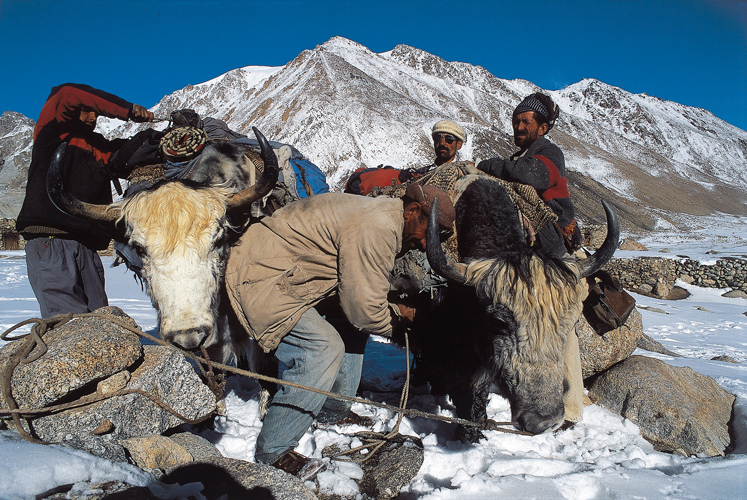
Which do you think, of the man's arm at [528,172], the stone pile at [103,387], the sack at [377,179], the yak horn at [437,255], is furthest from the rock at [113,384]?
the man's arm at [528,172]

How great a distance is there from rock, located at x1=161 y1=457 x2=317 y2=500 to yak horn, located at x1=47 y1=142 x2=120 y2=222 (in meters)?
1.38

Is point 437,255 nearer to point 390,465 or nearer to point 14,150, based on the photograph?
point 390,465

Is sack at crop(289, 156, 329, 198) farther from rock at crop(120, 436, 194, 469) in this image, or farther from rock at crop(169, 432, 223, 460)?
rock at crop(120, 436, 194, 469)

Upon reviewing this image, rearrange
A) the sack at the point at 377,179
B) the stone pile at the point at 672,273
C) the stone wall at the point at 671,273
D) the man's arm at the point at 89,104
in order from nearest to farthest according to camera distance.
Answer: the man's arm at the point at 89,104
the sack at the point at 377,179
the stone pile at the point at 672,273
the stone wall at the point at 671,273

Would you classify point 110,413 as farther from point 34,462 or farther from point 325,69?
point 325,69

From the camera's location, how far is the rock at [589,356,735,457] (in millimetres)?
2504

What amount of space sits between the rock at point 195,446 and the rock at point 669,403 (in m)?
2.66

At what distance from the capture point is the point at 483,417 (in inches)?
105

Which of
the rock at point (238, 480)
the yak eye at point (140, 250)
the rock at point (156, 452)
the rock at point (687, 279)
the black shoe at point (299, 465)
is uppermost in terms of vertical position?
the yak eye at point (140, 250)

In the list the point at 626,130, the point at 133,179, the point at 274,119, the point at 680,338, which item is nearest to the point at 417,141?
the point at 274,119

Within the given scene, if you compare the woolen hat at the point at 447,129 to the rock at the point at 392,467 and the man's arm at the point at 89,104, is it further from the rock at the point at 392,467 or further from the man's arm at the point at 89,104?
the rock at the point at 392,467

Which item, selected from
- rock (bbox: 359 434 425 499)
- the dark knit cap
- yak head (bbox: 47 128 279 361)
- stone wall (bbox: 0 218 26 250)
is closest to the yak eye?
yak head (bbox: 47 128 279 361)

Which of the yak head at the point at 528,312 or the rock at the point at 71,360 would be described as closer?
the rock at the point at 71,360

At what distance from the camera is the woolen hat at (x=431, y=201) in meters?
2.09
